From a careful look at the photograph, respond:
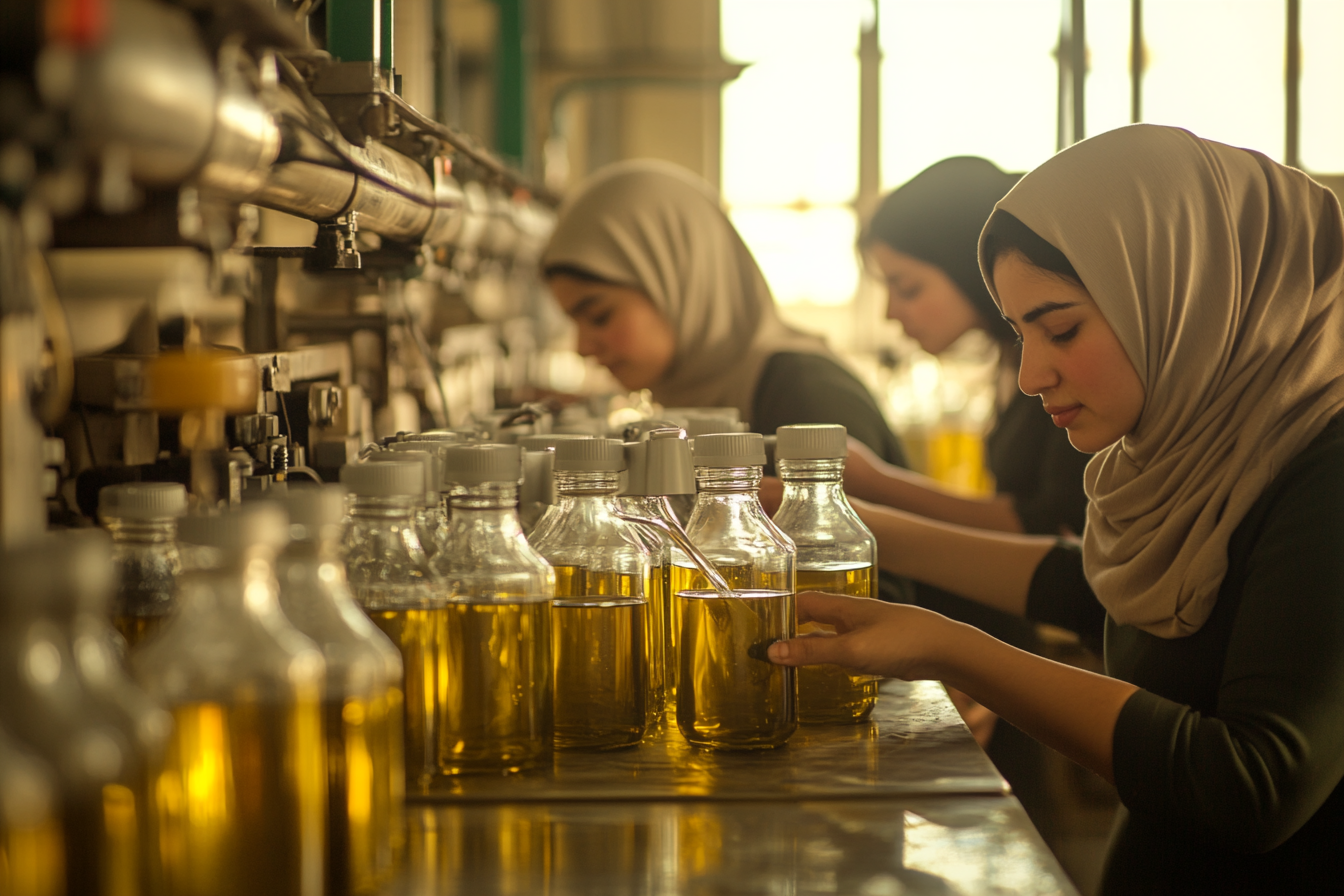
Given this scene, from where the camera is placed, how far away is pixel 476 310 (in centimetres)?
310

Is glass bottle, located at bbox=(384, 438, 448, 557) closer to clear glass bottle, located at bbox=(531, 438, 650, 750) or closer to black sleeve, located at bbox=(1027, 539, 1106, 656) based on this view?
clear glass bottle, located at bbox=(531, 438, 650, 750)

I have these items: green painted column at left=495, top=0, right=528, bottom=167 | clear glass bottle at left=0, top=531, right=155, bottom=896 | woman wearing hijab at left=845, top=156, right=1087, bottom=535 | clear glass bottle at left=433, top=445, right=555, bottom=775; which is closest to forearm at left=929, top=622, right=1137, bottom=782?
clear glass bottle at left=433, top=445, right=555, bottom=775

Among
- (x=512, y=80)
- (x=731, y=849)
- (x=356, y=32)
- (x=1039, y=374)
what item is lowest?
(x=731, y=849)

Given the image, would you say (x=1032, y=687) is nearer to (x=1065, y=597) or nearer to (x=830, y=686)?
(x=830, y=686)

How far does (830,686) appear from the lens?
3.81 feet

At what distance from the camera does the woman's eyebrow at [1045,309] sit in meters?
1.33

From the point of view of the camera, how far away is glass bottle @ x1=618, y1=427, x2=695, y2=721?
3.47ft

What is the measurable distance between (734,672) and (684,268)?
1519mm

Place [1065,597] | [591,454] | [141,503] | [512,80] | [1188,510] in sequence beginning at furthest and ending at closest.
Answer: [512,80], [1065,597], [1188,510], [591,454], [141,503]

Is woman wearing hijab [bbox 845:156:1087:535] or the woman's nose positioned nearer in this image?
the woman's nose

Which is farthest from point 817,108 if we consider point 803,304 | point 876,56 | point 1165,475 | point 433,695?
point 433,695

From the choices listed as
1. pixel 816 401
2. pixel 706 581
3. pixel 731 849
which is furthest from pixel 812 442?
pixel 816 401

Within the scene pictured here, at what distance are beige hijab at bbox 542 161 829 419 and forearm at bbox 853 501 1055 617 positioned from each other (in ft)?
2.42

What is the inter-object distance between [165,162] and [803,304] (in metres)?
8.45
